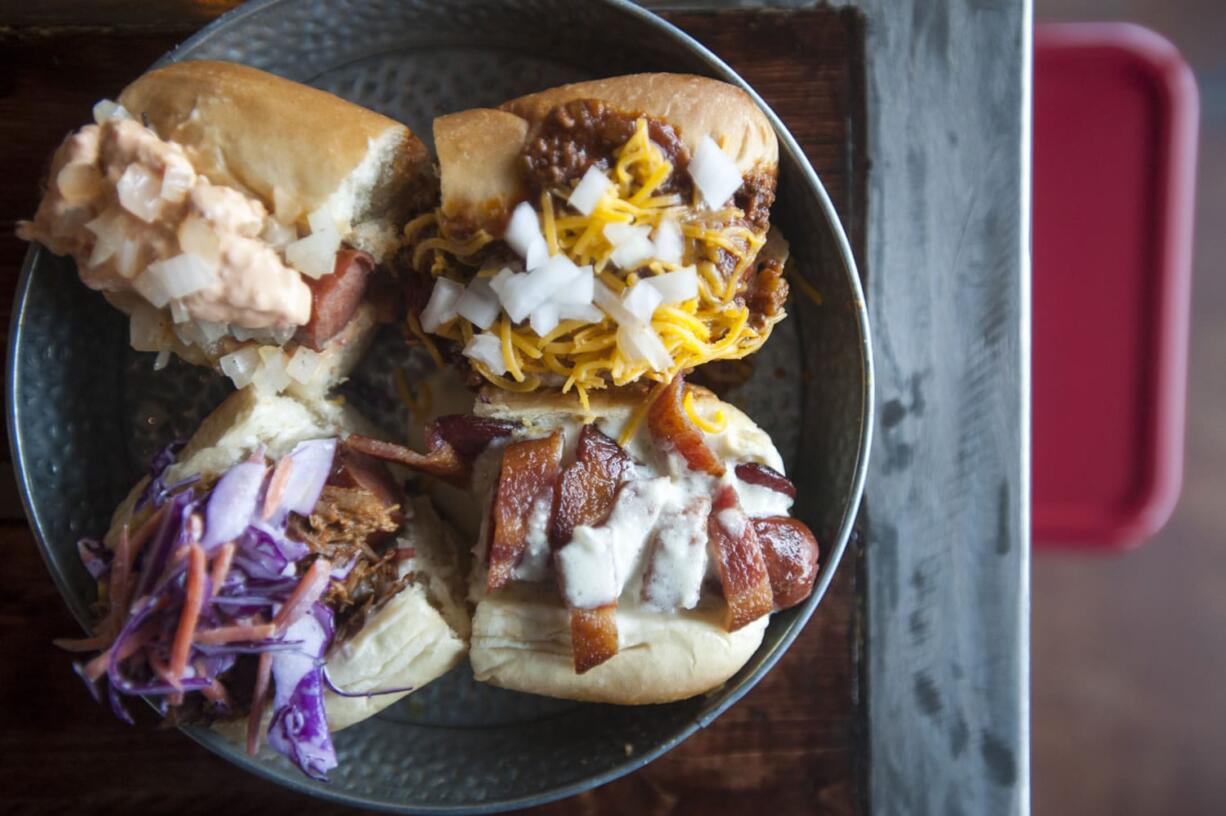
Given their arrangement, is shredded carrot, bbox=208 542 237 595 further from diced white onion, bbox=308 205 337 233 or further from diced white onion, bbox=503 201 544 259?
diced white onion, bbox=503 201 544 259

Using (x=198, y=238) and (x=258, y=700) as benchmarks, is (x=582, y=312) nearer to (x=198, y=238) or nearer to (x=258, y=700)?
(x=198, y=238)

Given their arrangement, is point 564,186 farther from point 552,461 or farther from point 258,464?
point 258,464

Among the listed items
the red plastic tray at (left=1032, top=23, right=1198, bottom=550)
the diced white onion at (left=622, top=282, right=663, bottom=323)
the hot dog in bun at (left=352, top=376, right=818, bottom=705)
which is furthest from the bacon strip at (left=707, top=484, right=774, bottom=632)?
the red plastic tray at (left=1032, top=23, right=1198, bottom=550)

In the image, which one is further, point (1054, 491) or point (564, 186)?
point (1054, 491)

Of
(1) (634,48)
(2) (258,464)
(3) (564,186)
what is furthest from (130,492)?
(1) (634,48)

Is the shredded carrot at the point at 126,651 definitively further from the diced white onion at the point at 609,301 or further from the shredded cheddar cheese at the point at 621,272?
the diced white onion at the point at 609,301

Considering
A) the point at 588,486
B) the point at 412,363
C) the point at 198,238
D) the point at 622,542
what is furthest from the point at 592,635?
the point at 198,238
